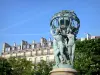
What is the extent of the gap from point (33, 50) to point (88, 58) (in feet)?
216

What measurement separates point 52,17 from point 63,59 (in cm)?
423

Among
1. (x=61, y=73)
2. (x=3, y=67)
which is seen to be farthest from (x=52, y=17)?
(x=3, y=67)

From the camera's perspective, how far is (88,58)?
51.0 metres

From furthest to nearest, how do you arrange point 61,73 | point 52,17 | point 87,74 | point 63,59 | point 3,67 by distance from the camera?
point 3,67, point 87,74, point 52,17, point 63,59, point 61,73

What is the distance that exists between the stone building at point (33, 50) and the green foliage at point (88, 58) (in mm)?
53740

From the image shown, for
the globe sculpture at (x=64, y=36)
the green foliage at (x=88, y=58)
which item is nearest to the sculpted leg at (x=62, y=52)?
the globe sculpture at (x=64, y=36)

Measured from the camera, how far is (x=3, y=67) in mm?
60531

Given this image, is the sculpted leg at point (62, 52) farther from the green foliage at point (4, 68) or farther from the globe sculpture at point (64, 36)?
the green foliage at point (4, 68)

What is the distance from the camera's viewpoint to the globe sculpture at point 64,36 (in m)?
23.7

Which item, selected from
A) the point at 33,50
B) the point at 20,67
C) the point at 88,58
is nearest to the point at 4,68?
the point at 20,67

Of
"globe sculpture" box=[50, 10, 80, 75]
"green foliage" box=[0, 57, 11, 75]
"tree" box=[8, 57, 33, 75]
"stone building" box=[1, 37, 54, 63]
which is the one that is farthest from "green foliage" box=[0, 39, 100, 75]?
"stone building" box=[1, 37, 54, 63]

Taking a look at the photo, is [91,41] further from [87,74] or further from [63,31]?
[63,31]

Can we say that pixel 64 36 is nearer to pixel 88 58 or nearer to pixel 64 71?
pixel 64 71

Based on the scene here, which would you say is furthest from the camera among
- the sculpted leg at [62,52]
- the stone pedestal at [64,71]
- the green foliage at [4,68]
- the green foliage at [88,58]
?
the green foliage at [4,68]
